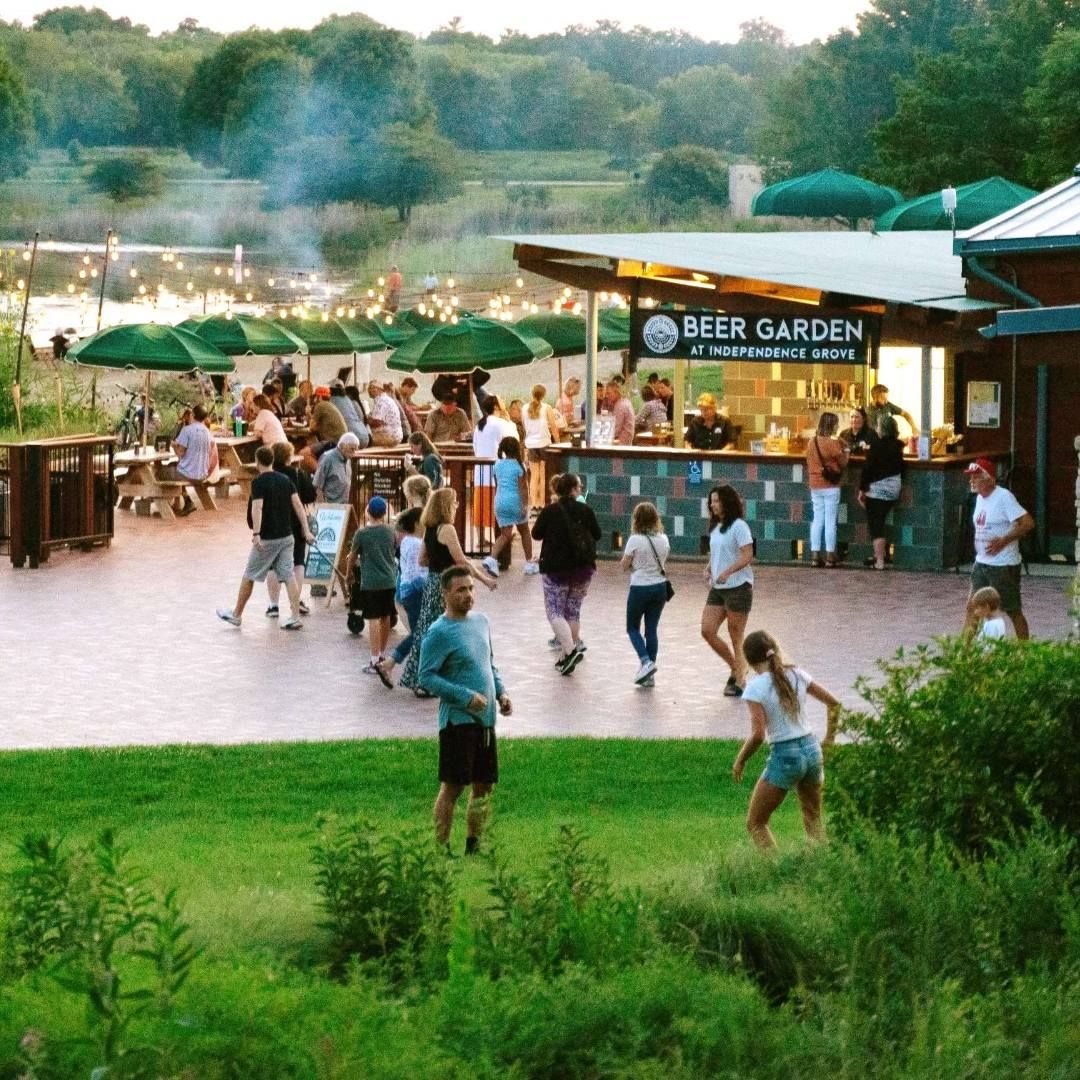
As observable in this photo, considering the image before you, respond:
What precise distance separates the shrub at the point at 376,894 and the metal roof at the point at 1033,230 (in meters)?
13.5

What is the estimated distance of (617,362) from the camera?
56906 mm

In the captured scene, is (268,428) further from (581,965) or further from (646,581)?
(581,965)

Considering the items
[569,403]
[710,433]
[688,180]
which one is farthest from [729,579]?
[688,180]

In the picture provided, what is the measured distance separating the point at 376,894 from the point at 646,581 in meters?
7.88

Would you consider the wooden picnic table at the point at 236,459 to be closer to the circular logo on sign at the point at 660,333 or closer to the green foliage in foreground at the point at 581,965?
the circular logo on sign at the point at 660,333

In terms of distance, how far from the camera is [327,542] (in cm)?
1962

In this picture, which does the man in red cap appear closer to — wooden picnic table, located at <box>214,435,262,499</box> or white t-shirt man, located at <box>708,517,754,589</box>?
white t-shirt man, located at <box>708,517,754,589</box>

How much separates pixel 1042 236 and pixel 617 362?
3708 cm

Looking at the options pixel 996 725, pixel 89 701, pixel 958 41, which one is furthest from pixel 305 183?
pixel 996 725

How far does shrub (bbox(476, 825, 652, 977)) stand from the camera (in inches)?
268

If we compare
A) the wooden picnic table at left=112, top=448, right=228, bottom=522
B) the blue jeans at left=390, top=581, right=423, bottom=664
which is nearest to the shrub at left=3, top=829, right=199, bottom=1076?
the blue jeans at left=390, top=581, right=423, bottom=664

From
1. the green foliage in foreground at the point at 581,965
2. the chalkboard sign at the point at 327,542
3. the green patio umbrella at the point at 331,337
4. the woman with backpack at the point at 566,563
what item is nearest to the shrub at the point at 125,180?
the green patio umbrella at the point at 331,337

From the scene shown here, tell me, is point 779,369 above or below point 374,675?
above

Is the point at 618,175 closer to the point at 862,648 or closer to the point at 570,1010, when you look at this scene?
the point at 862,648
